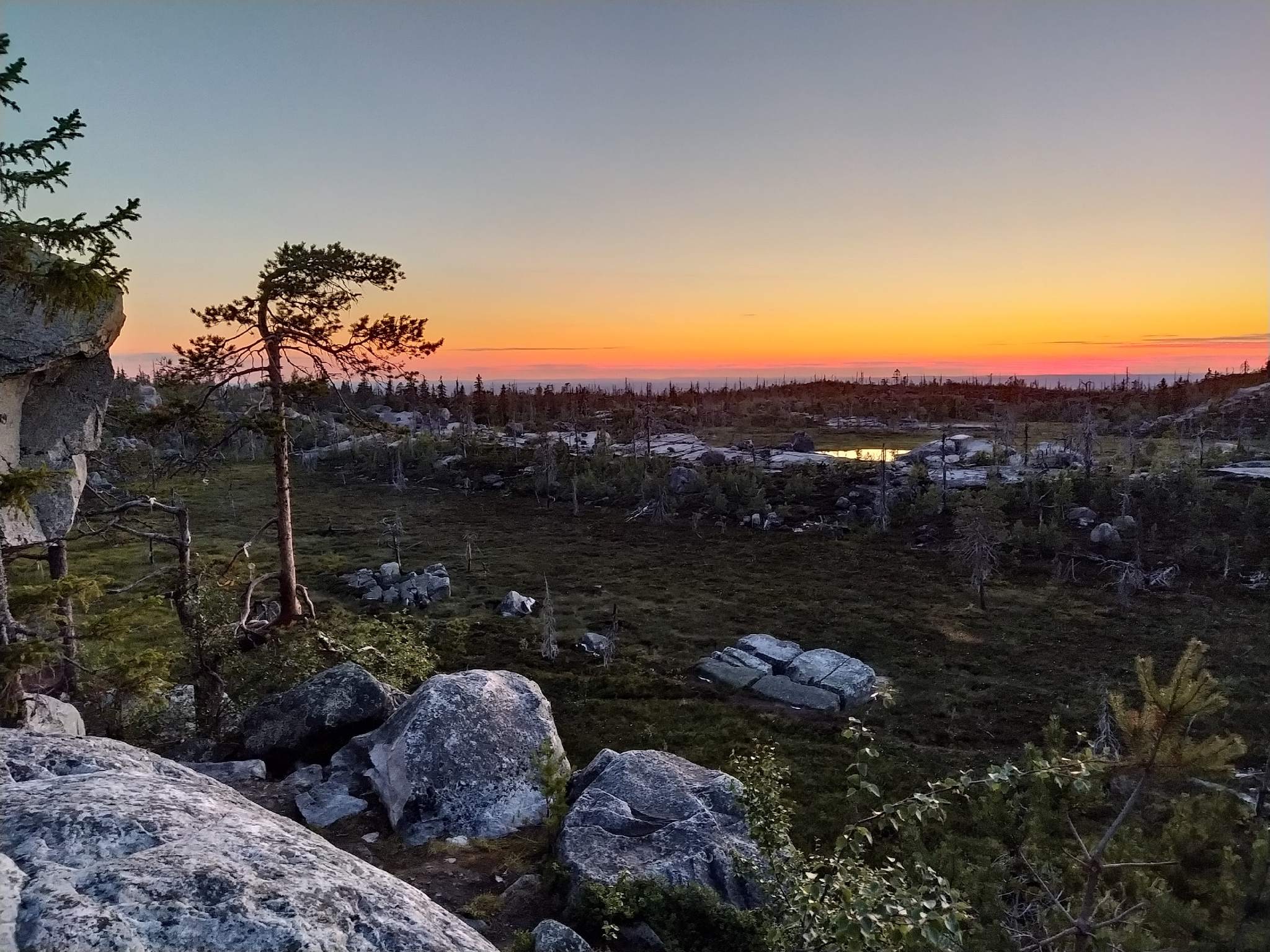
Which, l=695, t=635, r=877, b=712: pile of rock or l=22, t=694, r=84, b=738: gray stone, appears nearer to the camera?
l=22, t=694, r=84, b=738: gray stone

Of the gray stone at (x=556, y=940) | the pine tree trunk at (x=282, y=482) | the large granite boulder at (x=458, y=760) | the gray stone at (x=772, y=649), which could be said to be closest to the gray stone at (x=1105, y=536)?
the gray stone at (x=772, y=649)

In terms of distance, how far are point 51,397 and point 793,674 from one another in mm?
21512

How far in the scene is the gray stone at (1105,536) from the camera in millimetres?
39688

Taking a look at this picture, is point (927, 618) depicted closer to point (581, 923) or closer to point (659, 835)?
point (659, 835)

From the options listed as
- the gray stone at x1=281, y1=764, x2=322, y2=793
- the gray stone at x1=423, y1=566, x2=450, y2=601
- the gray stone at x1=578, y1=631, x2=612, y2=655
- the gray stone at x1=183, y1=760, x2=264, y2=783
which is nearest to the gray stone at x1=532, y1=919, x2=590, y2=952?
the gray stone at x1=281, y1=764, x2=322, y2=793

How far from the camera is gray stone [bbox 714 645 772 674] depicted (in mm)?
24969

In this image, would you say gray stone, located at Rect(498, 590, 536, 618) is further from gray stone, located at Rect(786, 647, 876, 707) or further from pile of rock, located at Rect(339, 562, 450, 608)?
gray stone, located at Rect(786, 647, 876, 707)

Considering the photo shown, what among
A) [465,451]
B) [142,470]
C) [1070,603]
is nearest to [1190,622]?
[1070,603]

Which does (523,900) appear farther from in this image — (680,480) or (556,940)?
(680,480)

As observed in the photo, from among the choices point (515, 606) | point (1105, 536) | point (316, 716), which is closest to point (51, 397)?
point (316, 716)

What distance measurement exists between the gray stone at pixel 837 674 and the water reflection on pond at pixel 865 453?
46.1 meters

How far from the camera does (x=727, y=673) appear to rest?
24562 mm

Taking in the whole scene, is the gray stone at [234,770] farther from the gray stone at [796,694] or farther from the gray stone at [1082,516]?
the gray stone at [1082,516]

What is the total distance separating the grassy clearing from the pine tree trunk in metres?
1.96
